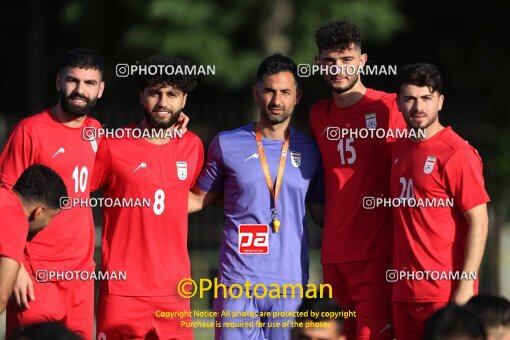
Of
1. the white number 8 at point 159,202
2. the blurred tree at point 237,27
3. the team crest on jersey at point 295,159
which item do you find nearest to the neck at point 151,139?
the white number 8 at point 159,202

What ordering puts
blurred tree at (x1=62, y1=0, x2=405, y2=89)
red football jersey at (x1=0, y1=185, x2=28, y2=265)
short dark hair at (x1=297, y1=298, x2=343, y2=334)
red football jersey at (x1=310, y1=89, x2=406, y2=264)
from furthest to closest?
blurred tree at (x1=62, y1=0, x2=405, y2=89)
red football jersey at (x1=310, y1=89, x2=406, y2=264)
short dark hair at (x1=297, y1=298, x2=343, y2=334)
red football jersey at (x1=0, y1=185, x2=28, y2=265)

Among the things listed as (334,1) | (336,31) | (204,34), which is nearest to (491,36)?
(334,1)

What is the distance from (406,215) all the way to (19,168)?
2956mm

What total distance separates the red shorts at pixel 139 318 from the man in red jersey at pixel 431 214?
1734 millimetres

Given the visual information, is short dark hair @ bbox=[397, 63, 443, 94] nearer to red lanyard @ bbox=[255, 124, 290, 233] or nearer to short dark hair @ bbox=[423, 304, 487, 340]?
red lanyard @ bbox=[255, 124, 290, 233]

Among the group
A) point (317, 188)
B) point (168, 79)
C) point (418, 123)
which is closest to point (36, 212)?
point (168, 79)

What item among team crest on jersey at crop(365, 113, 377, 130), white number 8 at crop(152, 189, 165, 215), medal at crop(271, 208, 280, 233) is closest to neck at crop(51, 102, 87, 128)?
white number 8 at crop(152, 189, 165, 215)

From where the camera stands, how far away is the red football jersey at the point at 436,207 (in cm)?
898

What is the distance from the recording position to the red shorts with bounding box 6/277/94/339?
914cm

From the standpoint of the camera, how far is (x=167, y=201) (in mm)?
9508

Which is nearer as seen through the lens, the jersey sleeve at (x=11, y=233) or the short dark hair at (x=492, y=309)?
the short dark hair at (x=492, y=309)

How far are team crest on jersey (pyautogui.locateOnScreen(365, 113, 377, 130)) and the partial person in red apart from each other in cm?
253

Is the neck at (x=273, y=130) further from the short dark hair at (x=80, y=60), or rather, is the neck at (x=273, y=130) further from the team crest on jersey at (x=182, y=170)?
the short dark hair at (x=80, y=60)

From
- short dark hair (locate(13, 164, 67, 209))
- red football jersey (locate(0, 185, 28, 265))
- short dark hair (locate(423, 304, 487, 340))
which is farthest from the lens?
short dark hair (locate(13, 164, 67, 209))
